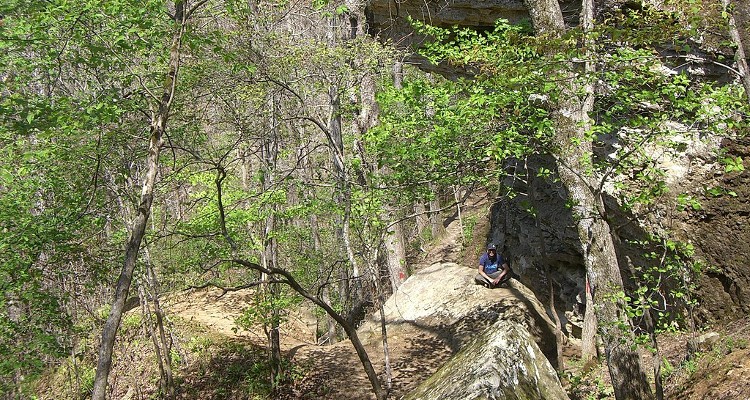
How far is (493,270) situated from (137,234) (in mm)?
7384

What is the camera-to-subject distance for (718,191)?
478 centimetres

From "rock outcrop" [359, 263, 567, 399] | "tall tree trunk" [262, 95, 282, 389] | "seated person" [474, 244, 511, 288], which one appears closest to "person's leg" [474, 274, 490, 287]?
"seated person" [474, 244, 511, 288]

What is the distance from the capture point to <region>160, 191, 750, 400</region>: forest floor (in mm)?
6477

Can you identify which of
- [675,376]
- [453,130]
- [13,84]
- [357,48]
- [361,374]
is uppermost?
[357,48]

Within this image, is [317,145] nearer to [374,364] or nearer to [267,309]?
[267,309]

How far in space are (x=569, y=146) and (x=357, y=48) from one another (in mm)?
3914

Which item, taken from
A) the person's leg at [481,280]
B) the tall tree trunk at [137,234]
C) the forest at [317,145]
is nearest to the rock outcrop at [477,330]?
the person's leg at [481,280]

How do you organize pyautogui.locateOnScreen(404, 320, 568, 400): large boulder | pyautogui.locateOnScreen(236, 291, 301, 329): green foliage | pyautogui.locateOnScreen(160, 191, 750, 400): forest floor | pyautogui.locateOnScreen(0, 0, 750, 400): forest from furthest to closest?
pyautogui.locateOnScreen(236, 291, 301, 329): green foliage, pyautogui.locateOnScreen(160, 191, 750, 400): forest floor, pyautogui.locateOnScreen(0, 0, 750, 400): forest, pyautogui.locateOnScreen(404, 320, 568, 400): large boulder

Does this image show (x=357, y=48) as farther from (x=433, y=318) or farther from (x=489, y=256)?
(x=433, y=318)

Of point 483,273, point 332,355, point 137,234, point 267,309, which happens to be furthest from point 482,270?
point 137,234

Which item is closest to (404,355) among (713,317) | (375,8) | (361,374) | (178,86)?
(361,374)

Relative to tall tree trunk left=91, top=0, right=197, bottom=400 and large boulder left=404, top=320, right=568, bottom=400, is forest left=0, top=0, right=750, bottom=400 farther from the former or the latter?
large boulder left=404, top=320, right=568, bottom=400

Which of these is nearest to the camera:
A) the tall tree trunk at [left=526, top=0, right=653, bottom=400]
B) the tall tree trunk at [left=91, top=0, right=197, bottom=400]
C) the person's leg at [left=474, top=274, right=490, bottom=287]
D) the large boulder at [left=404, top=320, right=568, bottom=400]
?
the large boulder at [left=404, top=320, right=568, bottom=400]

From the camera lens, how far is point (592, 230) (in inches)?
264
